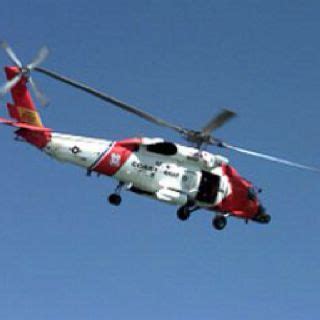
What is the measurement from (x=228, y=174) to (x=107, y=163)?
1119 centimetres

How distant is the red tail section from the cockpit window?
26.2 feet

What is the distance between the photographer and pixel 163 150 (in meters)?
83.8

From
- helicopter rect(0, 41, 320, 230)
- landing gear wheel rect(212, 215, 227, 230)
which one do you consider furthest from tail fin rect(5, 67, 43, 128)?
landing gear wheel rect(212, 215, 227, 230)

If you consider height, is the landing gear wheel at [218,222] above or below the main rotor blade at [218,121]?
below

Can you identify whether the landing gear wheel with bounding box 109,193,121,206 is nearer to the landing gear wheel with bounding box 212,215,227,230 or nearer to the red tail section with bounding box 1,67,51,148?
the red tail section with bounding box 1,67,51,148

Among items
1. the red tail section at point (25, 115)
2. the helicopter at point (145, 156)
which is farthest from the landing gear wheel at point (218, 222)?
the red tail section at point (25, 115)

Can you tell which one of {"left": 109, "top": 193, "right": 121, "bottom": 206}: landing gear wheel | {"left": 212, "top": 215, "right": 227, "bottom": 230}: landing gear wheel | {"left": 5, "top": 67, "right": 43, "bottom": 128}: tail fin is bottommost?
{"left": 109, "top": 193, "right": 121, "bottom": 206}: landing gear wheel

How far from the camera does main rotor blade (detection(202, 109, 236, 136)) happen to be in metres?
80.5

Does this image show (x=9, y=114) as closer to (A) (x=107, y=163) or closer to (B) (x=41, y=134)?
(B) (x=41, y=134)

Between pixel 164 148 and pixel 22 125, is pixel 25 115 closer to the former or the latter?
pixel 22 125

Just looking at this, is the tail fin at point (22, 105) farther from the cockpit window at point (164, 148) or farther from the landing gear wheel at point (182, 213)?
the landing gear wheel at point (182, 213)

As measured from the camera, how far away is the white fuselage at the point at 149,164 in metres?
81.1

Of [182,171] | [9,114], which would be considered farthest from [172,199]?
[9,114]

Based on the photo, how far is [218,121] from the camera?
268 feet
